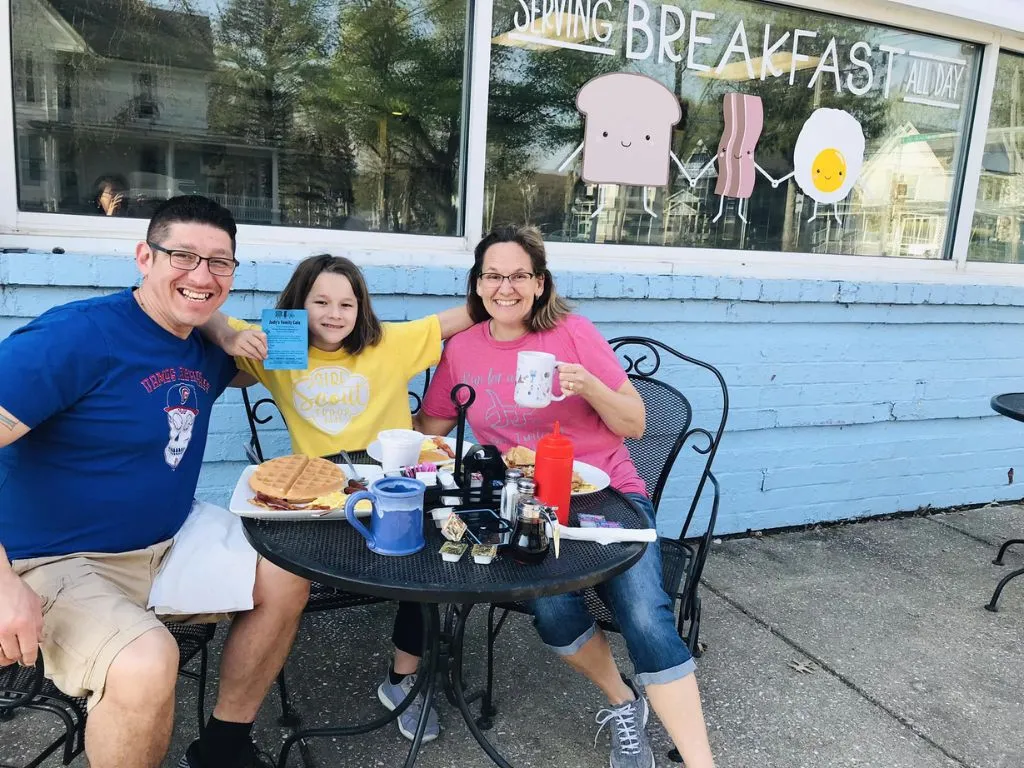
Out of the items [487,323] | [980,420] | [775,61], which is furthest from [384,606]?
[980,420]

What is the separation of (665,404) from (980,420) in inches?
95.8

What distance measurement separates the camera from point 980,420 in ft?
13.5

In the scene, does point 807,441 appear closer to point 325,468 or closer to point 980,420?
point 980,420

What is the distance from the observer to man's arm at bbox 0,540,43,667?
1.40m

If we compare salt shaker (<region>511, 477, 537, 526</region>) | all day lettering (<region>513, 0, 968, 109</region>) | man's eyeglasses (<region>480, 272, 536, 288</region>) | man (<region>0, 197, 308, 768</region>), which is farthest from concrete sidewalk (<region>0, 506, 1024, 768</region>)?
all day lettering (<region>513, 0, 968, 109</region>)

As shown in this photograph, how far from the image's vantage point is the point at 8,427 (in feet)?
4.97

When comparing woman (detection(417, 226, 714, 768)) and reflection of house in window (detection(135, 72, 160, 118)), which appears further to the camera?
reflection of house in window (detection(135, 72, 160, 118))

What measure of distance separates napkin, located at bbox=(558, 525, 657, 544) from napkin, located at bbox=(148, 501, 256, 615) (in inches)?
31.0

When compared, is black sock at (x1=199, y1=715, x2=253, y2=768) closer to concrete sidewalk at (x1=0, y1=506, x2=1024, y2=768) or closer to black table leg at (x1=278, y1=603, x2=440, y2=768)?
black table leg at (x1=278, y1=603, x2=440, y2=768)

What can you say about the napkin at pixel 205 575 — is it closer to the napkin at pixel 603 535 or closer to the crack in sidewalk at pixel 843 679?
the napkin at pixel 603 535

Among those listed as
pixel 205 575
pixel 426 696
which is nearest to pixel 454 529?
pixel 426 696

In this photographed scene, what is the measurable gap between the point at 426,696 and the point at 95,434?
3.33 feet

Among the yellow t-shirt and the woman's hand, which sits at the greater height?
the woman's hand

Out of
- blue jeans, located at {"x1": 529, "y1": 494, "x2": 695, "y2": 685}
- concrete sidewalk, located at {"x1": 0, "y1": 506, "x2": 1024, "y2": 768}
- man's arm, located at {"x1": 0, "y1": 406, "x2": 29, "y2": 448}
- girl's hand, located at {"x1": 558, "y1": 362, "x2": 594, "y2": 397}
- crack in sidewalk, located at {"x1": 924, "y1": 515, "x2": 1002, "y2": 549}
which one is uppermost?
girl's hand, located at {"x1": 558, "y1": 362, "x2": 594, "y2": 397}
